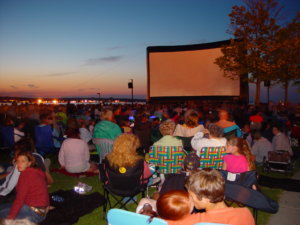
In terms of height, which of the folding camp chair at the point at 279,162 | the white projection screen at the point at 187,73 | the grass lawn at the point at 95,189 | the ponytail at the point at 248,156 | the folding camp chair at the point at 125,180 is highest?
the white projection screen at the point at 187,73

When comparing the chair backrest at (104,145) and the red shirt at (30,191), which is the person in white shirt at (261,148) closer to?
the chair backrest at (104,145)

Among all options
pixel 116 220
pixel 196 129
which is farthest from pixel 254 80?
pixel 116 220

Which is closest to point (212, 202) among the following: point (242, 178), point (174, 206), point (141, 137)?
point (174, 206)

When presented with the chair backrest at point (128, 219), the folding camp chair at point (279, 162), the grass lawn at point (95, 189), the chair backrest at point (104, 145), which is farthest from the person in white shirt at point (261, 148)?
the chair backrest at point (128, 219)

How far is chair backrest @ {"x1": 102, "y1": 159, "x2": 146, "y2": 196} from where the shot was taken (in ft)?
11.9

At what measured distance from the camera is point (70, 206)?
4.49m

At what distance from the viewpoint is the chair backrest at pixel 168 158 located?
14.6 feet

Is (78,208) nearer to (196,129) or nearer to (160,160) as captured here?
(160,160)

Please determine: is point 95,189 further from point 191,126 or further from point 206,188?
point 206,188

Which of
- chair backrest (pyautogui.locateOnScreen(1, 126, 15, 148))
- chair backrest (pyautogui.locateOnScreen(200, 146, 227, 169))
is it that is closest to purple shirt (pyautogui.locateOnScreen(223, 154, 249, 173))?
chair backrest (pyautogui.locateOnScreen(200, 146, 227, 169))

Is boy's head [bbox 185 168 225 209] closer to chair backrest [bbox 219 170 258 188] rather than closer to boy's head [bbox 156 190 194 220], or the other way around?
boy's head [bbox 156 190 194 220]

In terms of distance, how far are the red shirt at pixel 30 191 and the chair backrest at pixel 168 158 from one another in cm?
188

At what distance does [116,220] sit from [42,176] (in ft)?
5.46

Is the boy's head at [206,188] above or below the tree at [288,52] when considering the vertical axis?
below
